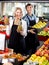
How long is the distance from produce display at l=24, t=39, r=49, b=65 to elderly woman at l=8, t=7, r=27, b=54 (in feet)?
0.95

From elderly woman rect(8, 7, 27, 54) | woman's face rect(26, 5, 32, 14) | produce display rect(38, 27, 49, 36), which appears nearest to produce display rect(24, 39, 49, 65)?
produce display rect(38, 27, 49, 36)

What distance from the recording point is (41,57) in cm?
244

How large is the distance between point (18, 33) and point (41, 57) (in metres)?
0.56

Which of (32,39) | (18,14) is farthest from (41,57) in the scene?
(18,14)

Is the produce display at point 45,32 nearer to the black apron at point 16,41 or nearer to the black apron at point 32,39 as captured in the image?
the black apron at point 32,39

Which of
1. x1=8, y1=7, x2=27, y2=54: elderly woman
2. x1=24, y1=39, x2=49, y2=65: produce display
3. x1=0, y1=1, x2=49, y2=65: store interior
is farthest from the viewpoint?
x1=8, y1=7, x2=27, y2=54: elderly woman

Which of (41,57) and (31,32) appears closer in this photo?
(41,57)

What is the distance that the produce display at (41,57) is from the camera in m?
2.29

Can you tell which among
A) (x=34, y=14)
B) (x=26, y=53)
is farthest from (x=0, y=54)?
(x=34, y=14)

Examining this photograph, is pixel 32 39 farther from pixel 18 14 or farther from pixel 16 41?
pixel 18 14

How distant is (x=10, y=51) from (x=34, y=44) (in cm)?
28

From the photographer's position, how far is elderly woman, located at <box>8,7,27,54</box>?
9.55ft

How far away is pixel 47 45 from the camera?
2725mm

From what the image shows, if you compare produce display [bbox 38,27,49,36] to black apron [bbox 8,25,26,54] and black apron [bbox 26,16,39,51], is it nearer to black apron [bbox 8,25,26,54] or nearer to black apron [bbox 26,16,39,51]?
black apron [bbox 26,16,39,51]
